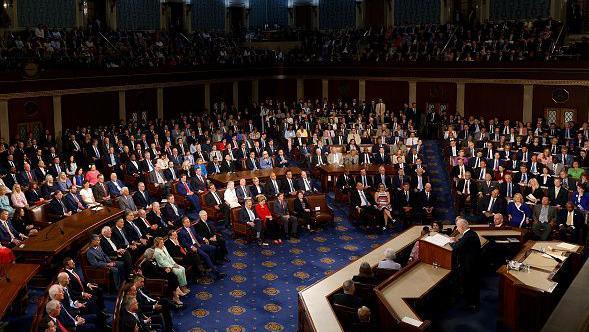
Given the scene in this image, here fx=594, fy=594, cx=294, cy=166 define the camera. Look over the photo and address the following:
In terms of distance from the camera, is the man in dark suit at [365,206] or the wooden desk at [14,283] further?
the man in dark suit at [365,206]

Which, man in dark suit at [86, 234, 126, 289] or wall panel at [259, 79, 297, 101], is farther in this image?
wall panel at [259, 79, 297, 101]

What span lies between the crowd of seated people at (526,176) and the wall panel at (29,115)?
14239 millimetres

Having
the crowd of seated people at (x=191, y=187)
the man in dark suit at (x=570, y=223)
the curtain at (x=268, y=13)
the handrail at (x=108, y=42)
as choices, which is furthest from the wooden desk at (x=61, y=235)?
the curtain at (x=268, y=13)

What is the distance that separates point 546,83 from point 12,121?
19.3 meters

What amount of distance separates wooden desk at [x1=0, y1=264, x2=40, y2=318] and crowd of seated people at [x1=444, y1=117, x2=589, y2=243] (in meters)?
9.25

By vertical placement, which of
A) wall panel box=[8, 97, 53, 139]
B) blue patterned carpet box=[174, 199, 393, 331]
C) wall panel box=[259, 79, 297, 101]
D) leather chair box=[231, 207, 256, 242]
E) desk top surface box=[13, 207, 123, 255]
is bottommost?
blue patterned carpet box=[174, 199, 393, 331]

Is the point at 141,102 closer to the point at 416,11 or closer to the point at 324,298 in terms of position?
the point at 416,11

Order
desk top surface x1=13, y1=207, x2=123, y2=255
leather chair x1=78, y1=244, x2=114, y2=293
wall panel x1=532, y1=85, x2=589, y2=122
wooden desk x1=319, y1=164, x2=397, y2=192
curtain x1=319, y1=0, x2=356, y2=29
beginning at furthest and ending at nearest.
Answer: curtain x1=319, y1=0, x2=356, y2=29 → wall panel x1=532, y1=85, x2=589, y2=122 → wooden desk x1=319, y1=164, x2=397, y2=192 → desk top surface x1=13, y1=207, x2=123, y2=255 → leather chair x1=78, y1=244, x2=114, y2=293

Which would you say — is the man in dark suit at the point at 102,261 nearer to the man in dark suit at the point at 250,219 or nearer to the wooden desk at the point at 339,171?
the man in dark suit at the point at 250,219

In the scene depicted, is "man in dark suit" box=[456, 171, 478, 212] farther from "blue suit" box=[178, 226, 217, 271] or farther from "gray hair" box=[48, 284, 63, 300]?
"gray hair" box=[48, 284, 63, 300]

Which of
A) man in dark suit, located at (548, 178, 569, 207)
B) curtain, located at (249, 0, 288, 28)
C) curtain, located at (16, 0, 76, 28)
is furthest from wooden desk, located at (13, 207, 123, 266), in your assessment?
curtain, located at (249, 0, 288, 28)

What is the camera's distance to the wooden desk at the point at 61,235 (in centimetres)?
1020

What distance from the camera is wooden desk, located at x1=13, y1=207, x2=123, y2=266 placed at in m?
10.2

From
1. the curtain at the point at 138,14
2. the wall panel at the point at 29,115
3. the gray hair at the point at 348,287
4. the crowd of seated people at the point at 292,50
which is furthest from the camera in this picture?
the curtain at the point at 138,14
